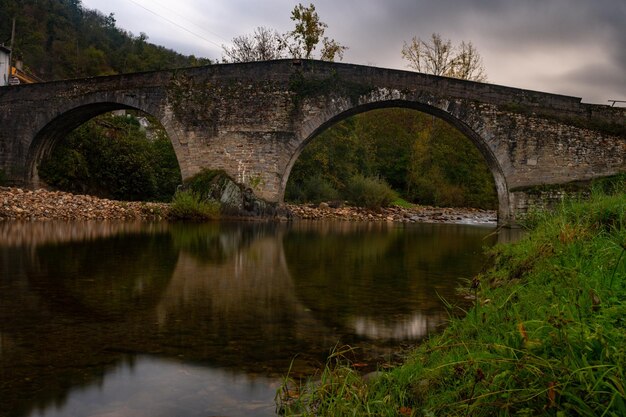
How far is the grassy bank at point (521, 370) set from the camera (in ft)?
5.41

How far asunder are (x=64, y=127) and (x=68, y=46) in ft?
120

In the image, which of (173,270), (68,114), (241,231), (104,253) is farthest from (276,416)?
(68,114)

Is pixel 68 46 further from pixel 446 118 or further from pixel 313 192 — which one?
pixel 446 118

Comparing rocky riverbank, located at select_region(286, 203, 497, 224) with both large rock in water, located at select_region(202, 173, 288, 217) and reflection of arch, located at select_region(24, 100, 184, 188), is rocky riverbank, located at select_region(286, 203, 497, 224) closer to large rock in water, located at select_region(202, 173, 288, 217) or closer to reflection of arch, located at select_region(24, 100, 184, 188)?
large rock in water, located at select_region(202, 173, 288, 217)

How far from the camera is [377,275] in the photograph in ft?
21.0

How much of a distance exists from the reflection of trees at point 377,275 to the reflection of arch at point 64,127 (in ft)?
29.8

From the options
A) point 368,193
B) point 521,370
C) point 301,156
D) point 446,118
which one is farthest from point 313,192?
point 521,370

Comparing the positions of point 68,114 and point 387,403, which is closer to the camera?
point 387,403

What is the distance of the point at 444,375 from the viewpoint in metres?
2.22

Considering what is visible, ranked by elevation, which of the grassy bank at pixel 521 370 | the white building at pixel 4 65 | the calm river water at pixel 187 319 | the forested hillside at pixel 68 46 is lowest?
the calm river water at pixel 187 319

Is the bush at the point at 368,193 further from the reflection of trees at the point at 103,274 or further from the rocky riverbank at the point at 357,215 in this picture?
the reflection of trees at the point at 103,274

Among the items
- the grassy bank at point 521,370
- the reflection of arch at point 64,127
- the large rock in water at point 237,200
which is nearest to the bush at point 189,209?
the large rock in water at point 237,200

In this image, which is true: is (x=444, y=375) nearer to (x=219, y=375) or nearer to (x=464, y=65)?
(x=219, y=375)

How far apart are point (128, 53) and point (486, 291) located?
59.9 metres
